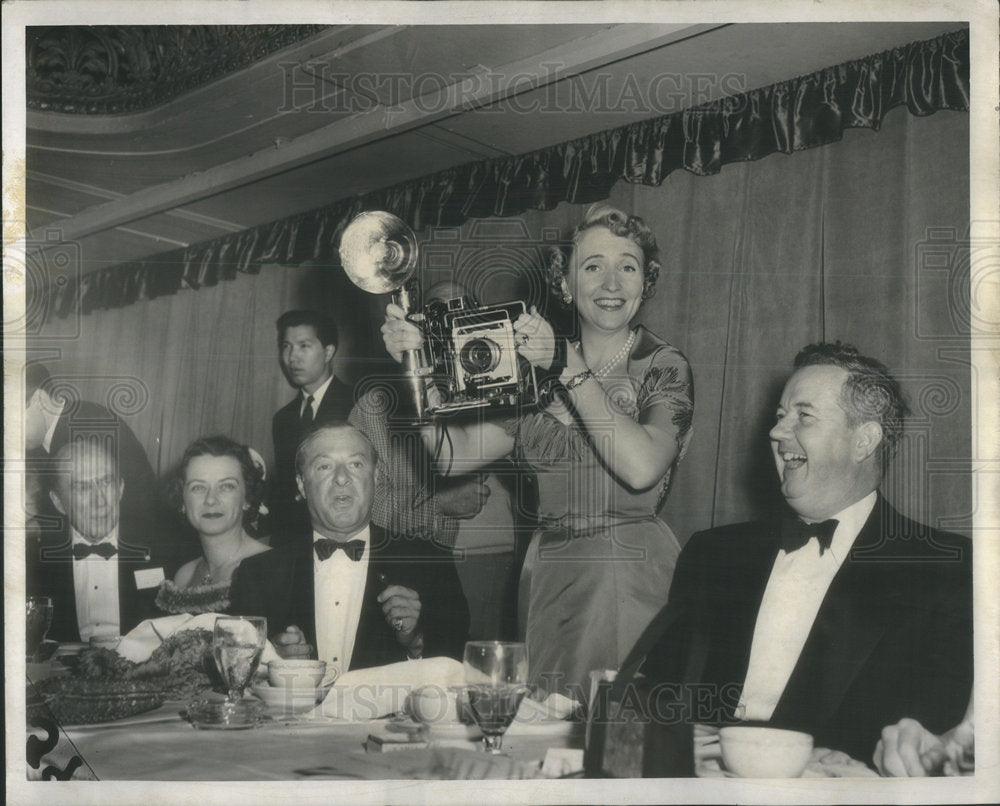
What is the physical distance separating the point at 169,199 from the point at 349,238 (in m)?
0.39

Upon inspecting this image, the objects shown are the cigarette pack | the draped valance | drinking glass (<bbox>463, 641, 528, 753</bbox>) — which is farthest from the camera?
the draped valance

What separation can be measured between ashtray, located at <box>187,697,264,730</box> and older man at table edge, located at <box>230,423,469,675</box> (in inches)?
5.6

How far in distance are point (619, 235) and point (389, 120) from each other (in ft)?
1.71

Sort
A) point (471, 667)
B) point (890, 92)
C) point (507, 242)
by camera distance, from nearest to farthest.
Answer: point (471, 667), point (890, 92), point (507, 242)

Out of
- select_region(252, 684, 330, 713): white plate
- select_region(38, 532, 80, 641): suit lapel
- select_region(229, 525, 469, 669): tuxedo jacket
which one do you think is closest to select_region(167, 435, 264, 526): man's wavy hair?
select_region(229, 525, 469, 669): tuxedo jacket

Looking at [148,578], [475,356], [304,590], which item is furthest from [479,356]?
[148,578]

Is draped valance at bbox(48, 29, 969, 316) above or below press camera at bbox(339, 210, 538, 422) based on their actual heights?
above

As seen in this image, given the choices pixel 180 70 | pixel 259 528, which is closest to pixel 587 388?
pixel 259 528

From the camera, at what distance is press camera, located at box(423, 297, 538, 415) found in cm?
233

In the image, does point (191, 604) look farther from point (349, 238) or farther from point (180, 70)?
point (180, 70)

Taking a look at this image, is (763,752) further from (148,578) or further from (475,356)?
(148,578)

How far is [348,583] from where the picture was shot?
233 cm

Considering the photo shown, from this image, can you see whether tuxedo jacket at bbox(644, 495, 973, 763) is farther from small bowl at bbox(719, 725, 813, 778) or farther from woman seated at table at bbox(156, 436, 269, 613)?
woman seated at table at bbox(156, 436, 269, 613)

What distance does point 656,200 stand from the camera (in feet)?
7.47
